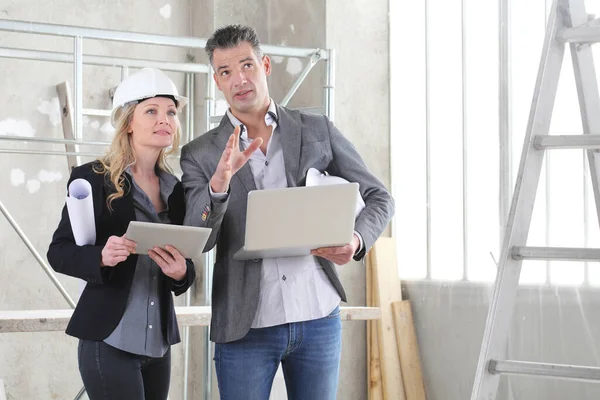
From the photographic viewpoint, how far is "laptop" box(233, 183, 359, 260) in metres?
2.23

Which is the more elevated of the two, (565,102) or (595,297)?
(565,102)

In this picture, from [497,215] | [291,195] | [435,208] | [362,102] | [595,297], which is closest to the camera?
[291,195]

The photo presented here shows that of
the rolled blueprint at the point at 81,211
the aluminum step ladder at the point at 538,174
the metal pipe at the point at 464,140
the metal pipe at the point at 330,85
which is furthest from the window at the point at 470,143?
the rolled blueprint at the point at 81,211

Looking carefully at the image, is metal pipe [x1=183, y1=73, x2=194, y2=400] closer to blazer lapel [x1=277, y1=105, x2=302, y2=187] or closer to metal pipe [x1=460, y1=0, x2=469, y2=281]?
metal pipe [x1=460, y1=0, x2=469, y2=281]

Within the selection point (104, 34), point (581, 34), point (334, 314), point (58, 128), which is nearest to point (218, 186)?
point (334, 314)

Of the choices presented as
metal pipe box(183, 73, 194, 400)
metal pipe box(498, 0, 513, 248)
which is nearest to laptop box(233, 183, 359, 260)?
metal pipe box(498, 0, 513, 248)

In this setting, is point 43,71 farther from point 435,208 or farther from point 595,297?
point 595,297

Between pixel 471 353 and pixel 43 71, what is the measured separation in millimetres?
3016

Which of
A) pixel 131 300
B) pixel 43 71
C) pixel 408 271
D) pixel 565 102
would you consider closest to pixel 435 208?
pixel 408 271

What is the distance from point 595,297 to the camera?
13.1ft

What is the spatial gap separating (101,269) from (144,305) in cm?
16

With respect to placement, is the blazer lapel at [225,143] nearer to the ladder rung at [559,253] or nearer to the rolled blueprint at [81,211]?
the rolled blueprint at [81,211]

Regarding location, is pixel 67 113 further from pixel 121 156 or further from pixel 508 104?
pixel 121 156

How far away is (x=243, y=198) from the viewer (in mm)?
2461
